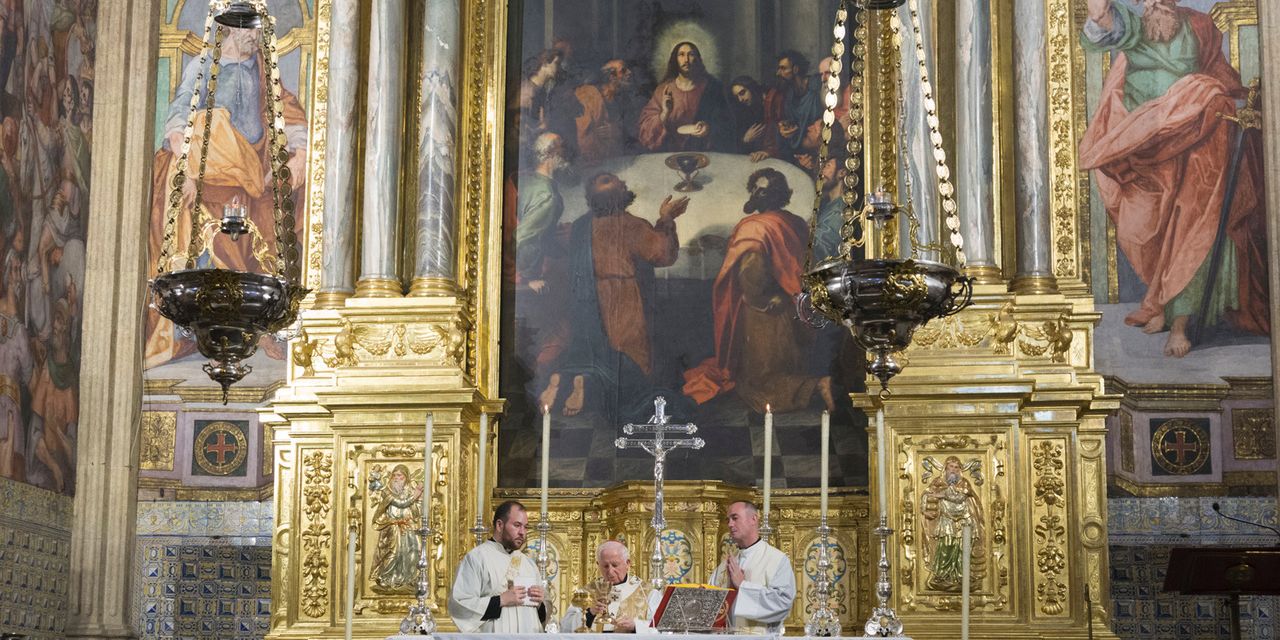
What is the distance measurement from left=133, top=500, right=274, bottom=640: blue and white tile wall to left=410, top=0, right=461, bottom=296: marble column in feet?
7.36

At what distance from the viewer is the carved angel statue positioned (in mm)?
10758

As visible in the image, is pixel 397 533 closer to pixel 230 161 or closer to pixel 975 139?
pixel 230 161

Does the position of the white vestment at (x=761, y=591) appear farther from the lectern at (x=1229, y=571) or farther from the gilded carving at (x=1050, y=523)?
the gilded carving at (x=1050, y=523)

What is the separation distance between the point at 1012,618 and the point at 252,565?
5319 millimetres

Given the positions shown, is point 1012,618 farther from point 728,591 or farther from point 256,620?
point 256,620

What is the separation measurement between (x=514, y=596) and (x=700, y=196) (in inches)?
174

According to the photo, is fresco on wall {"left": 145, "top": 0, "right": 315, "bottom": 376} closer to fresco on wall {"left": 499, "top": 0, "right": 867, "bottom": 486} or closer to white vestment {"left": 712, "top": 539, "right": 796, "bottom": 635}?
fresco on wall {"left": 499, "top": 0, "right": 867, "bottom": 486}

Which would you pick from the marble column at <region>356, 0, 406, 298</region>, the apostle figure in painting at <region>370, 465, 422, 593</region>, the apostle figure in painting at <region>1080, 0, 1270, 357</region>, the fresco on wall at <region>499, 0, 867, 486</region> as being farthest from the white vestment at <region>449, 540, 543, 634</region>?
the apostle figure in painting at <region>1080, 0, 1270, 357</region>

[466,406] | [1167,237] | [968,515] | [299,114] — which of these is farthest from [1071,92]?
[299,114]

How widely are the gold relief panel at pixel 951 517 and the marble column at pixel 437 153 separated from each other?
10.8 feet

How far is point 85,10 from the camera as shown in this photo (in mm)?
12000

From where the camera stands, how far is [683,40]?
12.4m

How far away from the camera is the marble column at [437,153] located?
11625mm

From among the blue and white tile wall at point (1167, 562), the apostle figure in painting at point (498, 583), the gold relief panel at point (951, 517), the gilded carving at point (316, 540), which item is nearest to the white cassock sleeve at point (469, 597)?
the apostle figure in painting at point (498, 583)
